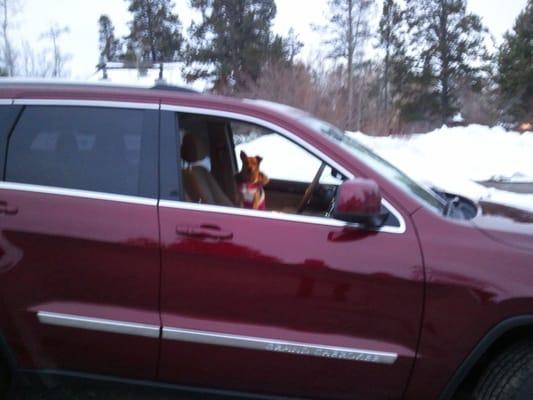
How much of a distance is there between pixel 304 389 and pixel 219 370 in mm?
425

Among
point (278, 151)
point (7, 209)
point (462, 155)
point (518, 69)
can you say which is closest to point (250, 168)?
point (7, 209)

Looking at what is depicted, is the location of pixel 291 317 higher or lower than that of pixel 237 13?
lower

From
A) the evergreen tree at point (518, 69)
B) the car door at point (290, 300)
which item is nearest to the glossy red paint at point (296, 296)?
the car door at point (290, 300)

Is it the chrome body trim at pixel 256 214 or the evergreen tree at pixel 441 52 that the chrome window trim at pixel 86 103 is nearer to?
the chrome body trim at pixel 256 214

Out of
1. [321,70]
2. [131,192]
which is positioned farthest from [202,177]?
[321,70]

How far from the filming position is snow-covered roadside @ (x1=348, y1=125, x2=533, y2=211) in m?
14.3

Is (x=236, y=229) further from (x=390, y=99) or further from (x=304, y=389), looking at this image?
(x=390, y=99)

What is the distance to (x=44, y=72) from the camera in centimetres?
2678

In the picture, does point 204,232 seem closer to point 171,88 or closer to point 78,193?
point 78,193

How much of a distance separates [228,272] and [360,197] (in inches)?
28.1

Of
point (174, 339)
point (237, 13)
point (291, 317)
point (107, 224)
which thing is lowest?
point (174, 339)

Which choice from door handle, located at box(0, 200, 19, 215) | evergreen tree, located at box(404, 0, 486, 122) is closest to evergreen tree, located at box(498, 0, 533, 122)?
evergreen tree, located at box(404, 0, 486, 122)

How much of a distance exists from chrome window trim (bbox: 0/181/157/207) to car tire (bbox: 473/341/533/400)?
5.93 feet

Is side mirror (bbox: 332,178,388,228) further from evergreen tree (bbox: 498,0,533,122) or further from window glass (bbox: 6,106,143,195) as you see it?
evergreen tree (bbox: 498,0,533,122)
